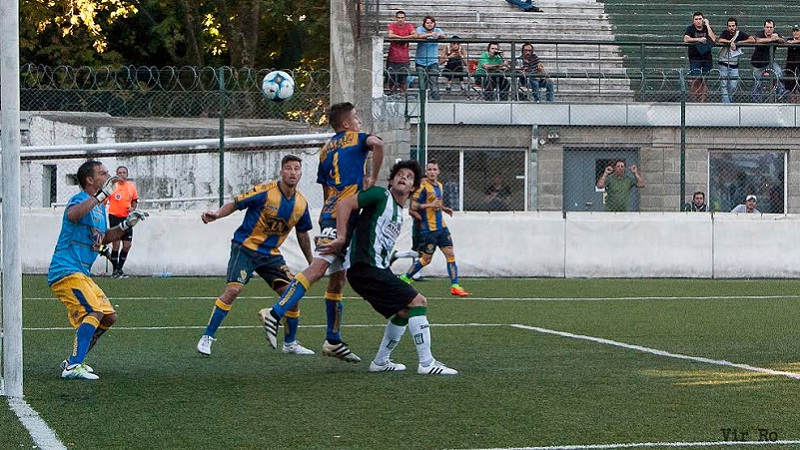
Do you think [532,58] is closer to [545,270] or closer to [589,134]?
[589,134]

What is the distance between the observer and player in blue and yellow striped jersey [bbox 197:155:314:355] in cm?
1109

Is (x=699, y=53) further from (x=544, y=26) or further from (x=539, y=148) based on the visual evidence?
(x=544, y=26)

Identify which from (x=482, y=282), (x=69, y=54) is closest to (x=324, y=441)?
(x=482, y=282)

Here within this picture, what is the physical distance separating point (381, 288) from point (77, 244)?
211 centimetres

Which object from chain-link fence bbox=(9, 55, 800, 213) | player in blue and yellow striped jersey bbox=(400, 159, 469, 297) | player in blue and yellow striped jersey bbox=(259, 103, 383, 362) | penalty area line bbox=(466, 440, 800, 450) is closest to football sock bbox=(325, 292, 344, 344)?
player in blue and yellow striped jersey bbox=(259, 103, 383, 362)

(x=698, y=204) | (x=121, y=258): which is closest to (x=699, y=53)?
(x=698, y=204)

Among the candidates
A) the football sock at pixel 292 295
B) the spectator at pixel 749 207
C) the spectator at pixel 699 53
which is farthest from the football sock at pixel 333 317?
the spectator at pixel 699 53

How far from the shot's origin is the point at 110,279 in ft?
66.8

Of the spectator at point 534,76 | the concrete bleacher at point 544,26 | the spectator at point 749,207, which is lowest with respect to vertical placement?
the spectator at point 749,207

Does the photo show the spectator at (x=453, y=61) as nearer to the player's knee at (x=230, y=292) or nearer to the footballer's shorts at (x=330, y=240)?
the player's knee at (x=230, y=292)

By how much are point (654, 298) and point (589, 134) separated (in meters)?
8.71

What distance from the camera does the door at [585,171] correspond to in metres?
25.5

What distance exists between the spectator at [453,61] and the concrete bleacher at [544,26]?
1.05m

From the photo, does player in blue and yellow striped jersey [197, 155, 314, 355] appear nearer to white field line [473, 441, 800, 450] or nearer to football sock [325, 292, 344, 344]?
football sock [325, 292, 344, 344]
